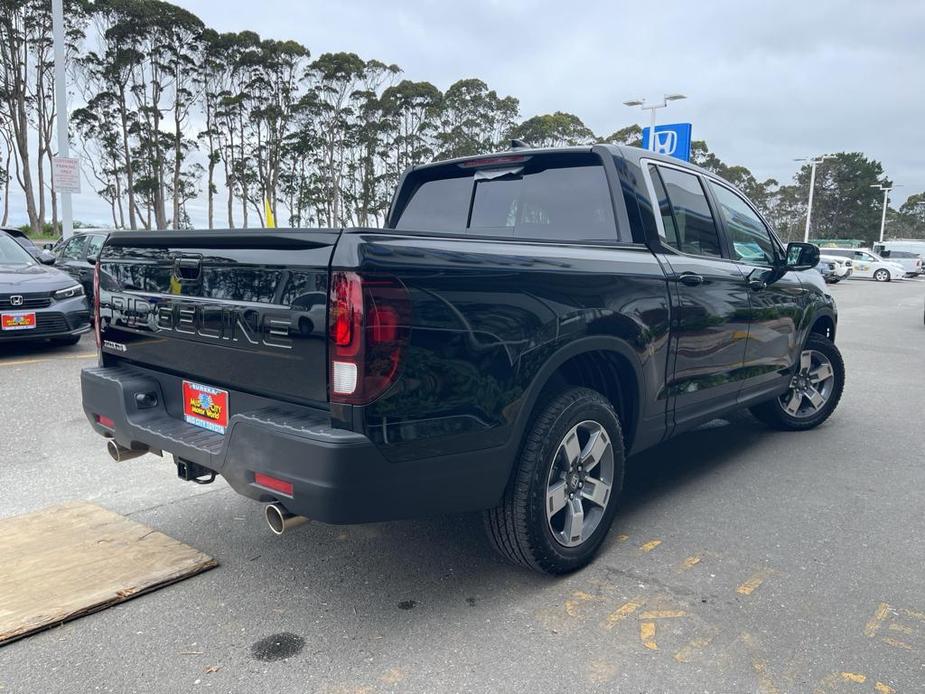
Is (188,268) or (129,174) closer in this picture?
(188,268)

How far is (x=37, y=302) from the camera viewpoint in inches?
308

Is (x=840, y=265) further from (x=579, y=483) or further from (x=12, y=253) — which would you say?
(x=579, y=483)

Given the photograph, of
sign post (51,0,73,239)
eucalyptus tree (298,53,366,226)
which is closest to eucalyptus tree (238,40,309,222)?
eucalyptus tree (298,53,366,226)

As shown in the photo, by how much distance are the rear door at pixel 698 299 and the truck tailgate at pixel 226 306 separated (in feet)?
6.37

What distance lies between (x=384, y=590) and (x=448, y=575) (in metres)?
0.29

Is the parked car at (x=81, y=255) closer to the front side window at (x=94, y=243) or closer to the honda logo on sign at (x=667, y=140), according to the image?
the front side window at (x=94, y=243)

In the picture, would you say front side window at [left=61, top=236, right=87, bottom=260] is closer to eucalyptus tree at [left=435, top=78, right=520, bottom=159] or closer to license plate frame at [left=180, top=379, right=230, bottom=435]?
license plate frame at [left=180, top=379, right=230, bottom=435]

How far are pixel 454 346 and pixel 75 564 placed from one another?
2022 mm

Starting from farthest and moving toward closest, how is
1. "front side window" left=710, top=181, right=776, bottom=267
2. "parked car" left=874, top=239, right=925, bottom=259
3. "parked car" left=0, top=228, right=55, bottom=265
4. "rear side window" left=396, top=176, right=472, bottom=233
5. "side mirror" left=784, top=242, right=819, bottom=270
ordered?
"parked car" left=874, top=239, right=925, bottom=259
"parked car" left=0, top=228, right=55, bottom=265
"side mirror" left=784, top=242, right=819, bottom=270
"front side window" left=710, top=181, right=776, bottom=267
"rear side window" left=396, top=176, right=472, bottom=233

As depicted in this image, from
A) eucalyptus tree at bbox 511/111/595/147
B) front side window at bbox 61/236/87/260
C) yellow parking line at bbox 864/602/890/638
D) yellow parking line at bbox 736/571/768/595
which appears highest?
eucalyptus tree at bbox 511/111/595/147

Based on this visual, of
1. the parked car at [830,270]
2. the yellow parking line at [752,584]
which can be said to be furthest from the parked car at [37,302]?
the parked car at [830,270]

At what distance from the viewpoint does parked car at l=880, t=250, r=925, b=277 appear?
4328 cm

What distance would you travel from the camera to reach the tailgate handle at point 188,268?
2725 mm

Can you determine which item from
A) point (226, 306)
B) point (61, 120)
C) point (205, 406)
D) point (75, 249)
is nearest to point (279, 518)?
point (205, 406)
